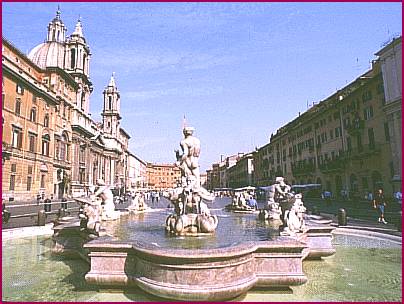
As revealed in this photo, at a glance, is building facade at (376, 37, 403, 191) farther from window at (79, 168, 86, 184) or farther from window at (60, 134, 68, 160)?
window at (79, 168, 86, 184)

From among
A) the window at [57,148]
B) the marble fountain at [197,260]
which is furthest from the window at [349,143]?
the window at [57,148]

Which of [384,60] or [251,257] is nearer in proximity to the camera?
[251,257]

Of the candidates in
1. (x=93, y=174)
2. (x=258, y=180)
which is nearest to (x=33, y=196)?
(x=93, y=174)

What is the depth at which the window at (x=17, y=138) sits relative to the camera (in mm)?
35375

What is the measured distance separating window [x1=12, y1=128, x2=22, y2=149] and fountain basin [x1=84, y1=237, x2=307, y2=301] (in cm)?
3516

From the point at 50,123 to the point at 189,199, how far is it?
42.5 meters

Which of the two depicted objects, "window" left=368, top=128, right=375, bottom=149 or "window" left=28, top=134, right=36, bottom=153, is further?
"window" left=28, top=134, right=36, bottom=153

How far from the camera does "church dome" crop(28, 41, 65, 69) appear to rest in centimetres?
5953

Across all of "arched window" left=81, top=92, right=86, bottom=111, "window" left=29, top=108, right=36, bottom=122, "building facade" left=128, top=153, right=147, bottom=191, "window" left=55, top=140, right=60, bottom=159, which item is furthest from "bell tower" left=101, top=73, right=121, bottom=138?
"window" left=29, top=108, right=36, bottom=122

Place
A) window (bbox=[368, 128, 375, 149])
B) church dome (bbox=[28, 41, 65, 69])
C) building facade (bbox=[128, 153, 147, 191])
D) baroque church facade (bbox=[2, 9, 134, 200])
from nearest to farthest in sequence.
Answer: window (bbox=[368, 128, 375, 149]) → baroque church facade (bbox=[2, 9, 134, 200]) → church dome (bbox=[28, 41, 65, 69]) → building facade (bbox=[128, 153, 147, 191])

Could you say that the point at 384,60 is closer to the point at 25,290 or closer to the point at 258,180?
the point at 25,290

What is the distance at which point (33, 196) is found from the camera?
127 feet

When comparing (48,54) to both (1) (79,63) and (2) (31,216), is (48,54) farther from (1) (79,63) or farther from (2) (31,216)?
(2) (31,216)

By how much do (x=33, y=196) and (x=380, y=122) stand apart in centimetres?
3953
